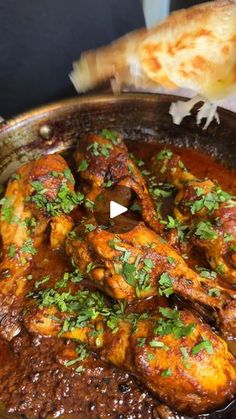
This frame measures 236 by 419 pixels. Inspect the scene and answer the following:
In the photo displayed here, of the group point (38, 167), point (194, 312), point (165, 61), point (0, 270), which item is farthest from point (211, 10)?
point (0, 270)

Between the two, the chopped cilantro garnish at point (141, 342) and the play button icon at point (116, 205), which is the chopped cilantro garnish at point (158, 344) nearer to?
the chopped cilantro garnish at point (141, 342)

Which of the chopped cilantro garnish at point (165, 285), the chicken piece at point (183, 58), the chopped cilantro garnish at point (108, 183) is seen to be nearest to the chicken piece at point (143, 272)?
the chopped cilantro garnish at point (165, 285)

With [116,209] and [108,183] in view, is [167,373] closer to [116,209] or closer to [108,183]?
[116,209]

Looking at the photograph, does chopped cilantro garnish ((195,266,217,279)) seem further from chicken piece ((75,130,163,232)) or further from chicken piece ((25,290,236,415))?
chicken piece ((75,130,163,232))

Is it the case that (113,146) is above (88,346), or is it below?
above

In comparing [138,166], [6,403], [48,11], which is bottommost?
[6,403]

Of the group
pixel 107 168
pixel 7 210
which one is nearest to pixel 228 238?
pixel 107 168

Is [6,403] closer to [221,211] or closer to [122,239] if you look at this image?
[122,239]

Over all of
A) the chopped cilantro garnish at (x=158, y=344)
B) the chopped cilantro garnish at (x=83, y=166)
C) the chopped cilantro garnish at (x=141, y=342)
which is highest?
the chopped cilantro garnish at (x=83, y=166)
